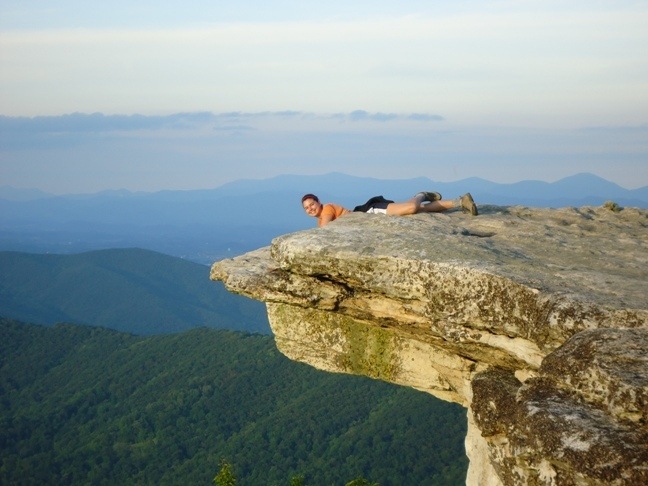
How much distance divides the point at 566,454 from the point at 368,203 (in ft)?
24.1

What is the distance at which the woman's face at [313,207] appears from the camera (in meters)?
14.7

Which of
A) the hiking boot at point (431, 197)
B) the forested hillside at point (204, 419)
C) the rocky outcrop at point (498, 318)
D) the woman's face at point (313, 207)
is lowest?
the forested hillside at point (204, 419)

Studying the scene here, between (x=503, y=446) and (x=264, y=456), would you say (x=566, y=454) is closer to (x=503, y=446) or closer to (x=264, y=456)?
(x=503, y=446)

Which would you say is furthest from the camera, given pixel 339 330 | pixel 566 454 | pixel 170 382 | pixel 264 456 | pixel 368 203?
pixel 170 382

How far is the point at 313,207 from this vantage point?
14.8 m

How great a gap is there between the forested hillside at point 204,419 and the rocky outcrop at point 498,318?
5330 centimetres

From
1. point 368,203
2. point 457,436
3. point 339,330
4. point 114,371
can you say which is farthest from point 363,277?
point 114,371

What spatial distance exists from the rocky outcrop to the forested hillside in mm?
53303

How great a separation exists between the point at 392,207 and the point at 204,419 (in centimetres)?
8414

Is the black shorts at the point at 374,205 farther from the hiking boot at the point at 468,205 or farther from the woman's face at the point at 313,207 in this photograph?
the hiking boot at the point at 468,205

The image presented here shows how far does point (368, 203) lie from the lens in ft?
47.2

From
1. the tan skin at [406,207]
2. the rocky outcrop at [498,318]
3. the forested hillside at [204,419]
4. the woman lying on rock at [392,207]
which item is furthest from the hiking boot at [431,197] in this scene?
the forested hillside at [204,419]

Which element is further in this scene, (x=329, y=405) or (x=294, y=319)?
(x=329, y=405)

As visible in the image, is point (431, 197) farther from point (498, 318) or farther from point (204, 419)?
point (204, 419)
